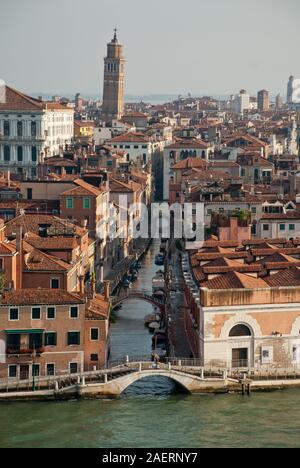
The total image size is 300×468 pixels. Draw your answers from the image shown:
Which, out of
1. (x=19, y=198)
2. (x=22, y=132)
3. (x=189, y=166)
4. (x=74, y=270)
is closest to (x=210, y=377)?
(x=74, y=270)

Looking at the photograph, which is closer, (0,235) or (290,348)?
(290,348)

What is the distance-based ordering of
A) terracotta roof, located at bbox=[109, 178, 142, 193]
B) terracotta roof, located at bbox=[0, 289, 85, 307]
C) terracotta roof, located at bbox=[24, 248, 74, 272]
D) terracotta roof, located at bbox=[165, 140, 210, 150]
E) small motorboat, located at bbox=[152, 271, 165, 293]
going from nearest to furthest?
terracotta roof, located at bbox=[0, 289, 85, 307]
terracotta roof, located at bbox=[24, 248, 74, 272]
small motorboat, located at bbox=[152, 271, 165, 293]
terracotta roof, located at bbox=[109, 178, 142, 193]
terracotta roof, located at bbox=[165, 140, 210, 150]

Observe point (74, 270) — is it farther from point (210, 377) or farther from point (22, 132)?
point (22, 132)

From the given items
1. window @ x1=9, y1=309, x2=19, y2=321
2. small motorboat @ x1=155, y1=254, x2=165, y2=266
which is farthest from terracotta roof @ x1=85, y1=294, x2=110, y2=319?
small motorboat @ x1=155, y1=254, x2=165, y2=266

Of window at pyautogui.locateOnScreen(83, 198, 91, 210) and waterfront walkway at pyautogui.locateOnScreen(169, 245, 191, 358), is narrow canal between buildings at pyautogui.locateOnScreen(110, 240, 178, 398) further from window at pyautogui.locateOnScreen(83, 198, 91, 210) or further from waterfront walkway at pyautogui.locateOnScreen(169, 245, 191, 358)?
window at pyautogui.locateOnScreen(83, 198, 91, 210)

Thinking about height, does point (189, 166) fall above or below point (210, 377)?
above
